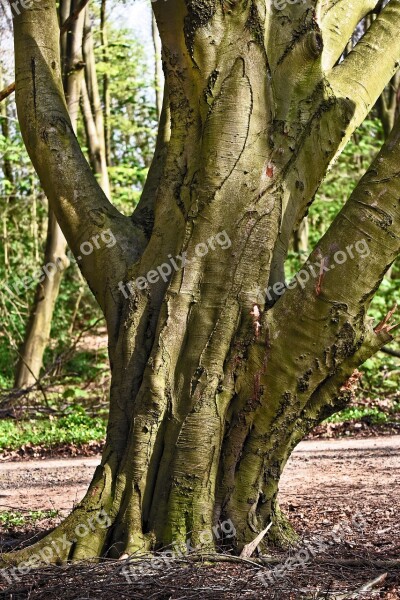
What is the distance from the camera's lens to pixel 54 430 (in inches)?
382

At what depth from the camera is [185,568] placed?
11.1ft

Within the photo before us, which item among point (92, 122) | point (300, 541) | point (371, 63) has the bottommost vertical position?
point (300, 541)

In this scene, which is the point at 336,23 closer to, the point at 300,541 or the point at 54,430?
the point at 300,541

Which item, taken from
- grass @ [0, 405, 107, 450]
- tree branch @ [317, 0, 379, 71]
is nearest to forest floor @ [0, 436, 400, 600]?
grass @ [0, 405, 107, 450]

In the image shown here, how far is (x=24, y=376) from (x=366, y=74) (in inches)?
370

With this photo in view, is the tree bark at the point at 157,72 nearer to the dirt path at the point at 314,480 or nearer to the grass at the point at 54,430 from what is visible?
the grass at the point at 54,430

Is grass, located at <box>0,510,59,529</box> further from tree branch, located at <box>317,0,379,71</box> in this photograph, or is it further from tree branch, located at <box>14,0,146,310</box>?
tree branch, located at <box>317,0,379,71</box>

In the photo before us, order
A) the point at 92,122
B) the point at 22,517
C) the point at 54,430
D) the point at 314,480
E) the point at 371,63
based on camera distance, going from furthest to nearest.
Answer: the point at 92,122, the point at 54,430, the point at 314,480, the point at 22,517, the point at 371,63

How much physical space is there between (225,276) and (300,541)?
1.47 metres

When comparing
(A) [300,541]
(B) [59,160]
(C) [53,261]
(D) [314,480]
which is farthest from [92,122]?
(A) [300,541]

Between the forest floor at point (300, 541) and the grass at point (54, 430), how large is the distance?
1.44 m

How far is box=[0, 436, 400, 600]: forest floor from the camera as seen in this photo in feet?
10.4

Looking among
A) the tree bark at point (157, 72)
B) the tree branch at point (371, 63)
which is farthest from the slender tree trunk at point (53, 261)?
the tree branch at point (371, 63)

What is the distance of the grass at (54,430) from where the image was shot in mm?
9195
